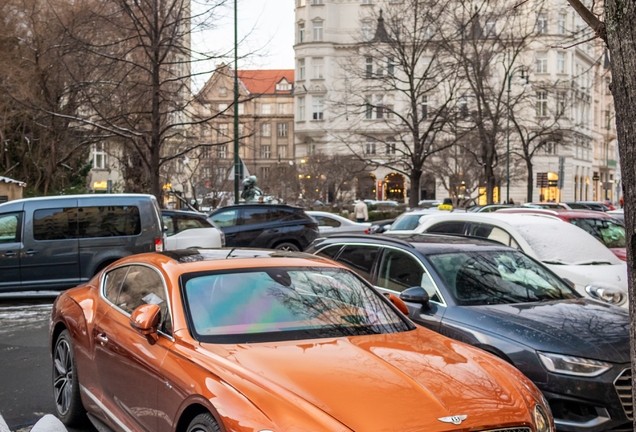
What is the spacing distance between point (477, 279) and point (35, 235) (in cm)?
876

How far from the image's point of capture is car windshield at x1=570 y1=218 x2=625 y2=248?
13500mm

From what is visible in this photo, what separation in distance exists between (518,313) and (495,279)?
30.9 inches

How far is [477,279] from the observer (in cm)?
682

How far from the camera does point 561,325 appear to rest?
5.84 metres

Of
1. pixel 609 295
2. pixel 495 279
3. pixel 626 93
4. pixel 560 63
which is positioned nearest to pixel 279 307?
pixel 626 93

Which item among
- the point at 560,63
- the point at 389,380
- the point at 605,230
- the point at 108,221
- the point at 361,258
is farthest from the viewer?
the point at 560,63

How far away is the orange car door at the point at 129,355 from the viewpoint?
14.6 ft

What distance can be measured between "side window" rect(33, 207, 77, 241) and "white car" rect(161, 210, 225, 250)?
11.1ft

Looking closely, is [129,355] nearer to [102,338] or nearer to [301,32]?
[102,338]

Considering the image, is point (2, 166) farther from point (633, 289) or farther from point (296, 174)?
point (633, 289)

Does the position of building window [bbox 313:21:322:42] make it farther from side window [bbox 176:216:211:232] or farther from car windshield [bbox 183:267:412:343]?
car windshield [bbox 183:267:412:343]

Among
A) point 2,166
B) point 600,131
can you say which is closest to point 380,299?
point 2,166

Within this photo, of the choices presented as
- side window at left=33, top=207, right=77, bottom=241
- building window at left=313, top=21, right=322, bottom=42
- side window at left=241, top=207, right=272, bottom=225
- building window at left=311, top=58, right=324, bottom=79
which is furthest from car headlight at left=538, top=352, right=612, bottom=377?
building window at left=313, top=21, right=322, bottom=42

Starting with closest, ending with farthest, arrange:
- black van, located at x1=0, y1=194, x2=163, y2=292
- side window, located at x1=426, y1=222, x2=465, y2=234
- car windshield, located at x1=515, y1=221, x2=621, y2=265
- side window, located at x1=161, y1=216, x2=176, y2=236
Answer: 1. car windshield, located at x1=515, y1=221, x2=621, y2=265
2. side window, located at x1=426, y1=222, x2=465, y2=234
3. black van, located at x1=0, y1=194, x2=163, y2=292
4. side window, located at x1=161, y1=216, x2=176, y2=236
